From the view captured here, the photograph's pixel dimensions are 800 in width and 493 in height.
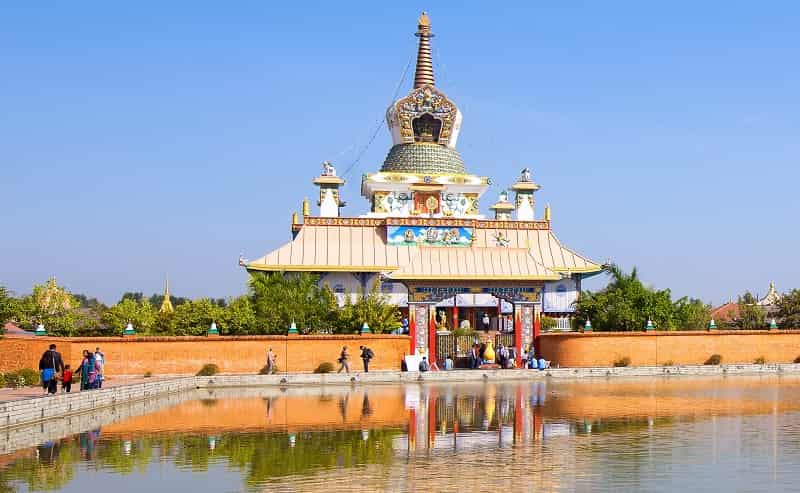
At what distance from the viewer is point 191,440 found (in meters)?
17.5

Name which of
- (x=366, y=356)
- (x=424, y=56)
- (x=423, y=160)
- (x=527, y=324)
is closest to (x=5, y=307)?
(x=366, y=356)

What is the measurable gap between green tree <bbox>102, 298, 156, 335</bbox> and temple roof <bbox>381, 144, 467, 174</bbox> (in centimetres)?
2059

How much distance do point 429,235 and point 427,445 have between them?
35904 millimetres

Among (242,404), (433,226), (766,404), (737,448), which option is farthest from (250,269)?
(737,448)

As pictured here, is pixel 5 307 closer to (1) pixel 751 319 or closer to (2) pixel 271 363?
(2) pixel 271 363

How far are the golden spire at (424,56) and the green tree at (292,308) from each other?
84.3 feet

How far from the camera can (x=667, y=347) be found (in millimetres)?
37750

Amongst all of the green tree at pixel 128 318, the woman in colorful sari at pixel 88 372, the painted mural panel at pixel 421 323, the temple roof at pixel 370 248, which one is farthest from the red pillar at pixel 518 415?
the temple roof at pixel 370 248

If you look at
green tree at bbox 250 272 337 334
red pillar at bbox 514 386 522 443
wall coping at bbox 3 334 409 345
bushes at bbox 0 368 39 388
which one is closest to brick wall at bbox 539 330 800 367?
wall coping at bbox 3 334 409 345

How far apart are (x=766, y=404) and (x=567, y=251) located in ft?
104

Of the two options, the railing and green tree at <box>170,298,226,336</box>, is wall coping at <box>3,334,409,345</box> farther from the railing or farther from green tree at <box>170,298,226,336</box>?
the railing

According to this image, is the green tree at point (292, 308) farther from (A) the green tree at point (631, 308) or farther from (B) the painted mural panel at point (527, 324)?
(A) the green tree at point (631, 308)

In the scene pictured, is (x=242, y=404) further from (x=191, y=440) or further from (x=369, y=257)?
(x=369, y=257)

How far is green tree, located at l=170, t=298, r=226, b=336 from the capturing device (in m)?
36.7
